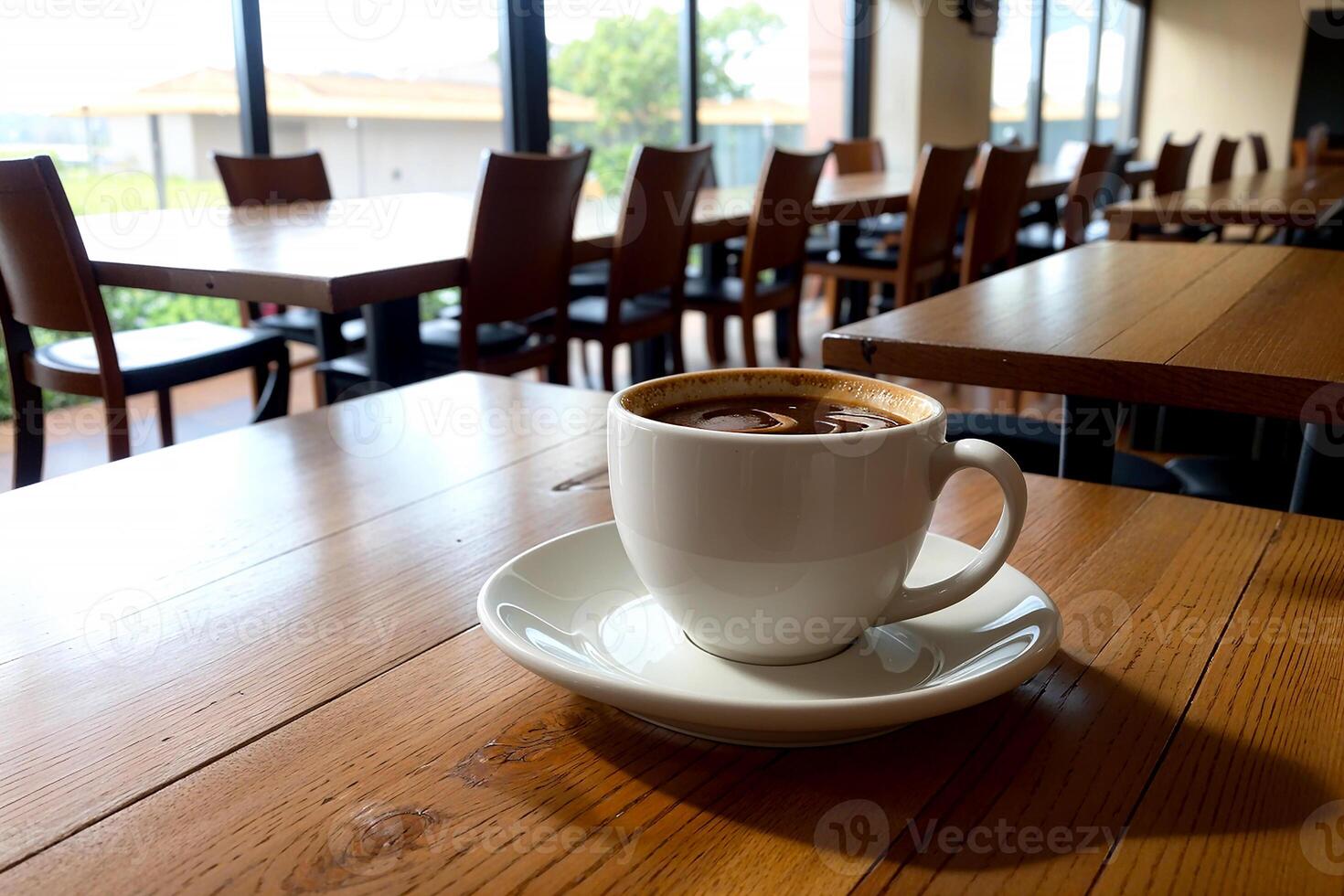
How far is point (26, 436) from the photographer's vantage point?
6.97 feet

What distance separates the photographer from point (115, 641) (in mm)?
451

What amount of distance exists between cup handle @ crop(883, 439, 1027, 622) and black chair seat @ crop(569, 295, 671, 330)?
2.28 metres

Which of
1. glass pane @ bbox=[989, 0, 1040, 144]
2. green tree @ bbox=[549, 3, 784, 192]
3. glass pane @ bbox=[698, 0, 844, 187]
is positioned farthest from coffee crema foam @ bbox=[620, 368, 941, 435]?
glass pane @ bbox=[989, 0, 1040, 144]

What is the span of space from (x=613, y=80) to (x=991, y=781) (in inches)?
172

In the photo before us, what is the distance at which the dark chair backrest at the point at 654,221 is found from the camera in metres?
2.40

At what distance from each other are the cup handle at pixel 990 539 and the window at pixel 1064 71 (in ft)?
22.8

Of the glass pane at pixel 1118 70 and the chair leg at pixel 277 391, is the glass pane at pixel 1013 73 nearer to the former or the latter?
the glass pane at pixel 1118 70

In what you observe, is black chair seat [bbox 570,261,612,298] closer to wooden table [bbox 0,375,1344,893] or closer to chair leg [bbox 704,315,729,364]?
chair leg [bbox 704,315,729,364]

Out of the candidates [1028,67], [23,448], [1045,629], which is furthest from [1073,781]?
[1028,67]

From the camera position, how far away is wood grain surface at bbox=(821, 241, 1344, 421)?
76cm

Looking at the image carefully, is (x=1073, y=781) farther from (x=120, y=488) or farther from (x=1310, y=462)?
(x=1310, y=462)

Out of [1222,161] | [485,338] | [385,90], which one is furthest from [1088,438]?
[1222,161]

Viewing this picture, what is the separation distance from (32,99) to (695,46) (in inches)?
106

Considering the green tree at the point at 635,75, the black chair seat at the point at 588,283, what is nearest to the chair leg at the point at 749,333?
the black chair seat at the point at 588,283
